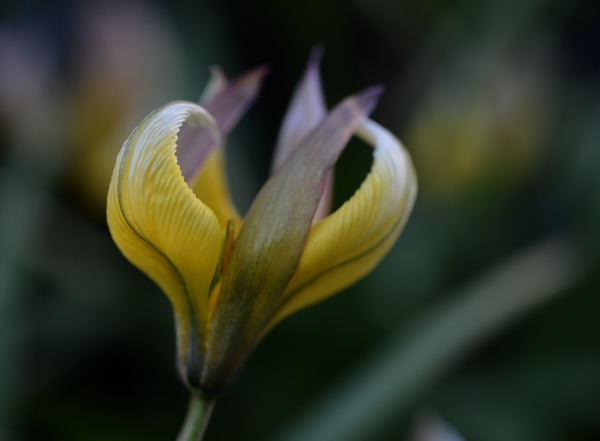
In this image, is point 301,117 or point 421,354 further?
point 421,354

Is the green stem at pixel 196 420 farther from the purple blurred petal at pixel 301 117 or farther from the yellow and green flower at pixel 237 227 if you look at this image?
the purple blurred petal at pixel 301 117

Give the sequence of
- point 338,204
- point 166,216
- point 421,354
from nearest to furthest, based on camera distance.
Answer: point 166,216 → point 421,354 → point 338,204

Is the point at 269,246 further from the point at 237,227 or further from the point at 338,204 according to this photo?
the point at 338,204

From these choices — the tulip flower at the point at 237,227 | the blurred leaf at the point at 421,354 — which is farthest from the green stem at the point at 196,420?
the blurred leaf at the point at 421,354

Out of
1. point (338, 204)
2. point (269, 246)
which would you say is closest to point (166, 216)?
point (269, 246)

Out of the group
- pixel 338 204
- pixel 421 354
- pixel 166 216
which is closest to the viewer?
pixel 166 216

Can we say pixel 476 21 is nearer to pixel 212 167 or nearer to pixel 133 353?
pixel 133 353

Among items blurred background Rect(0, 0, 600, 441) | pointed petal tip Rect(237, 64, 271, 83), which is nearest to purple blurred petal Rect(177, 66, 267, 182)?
pointed petal tip Rect(237, 64, 271, 83)

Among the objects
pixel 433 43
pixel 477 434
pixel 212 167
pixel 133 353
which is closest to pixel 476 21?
pixel 433 43
